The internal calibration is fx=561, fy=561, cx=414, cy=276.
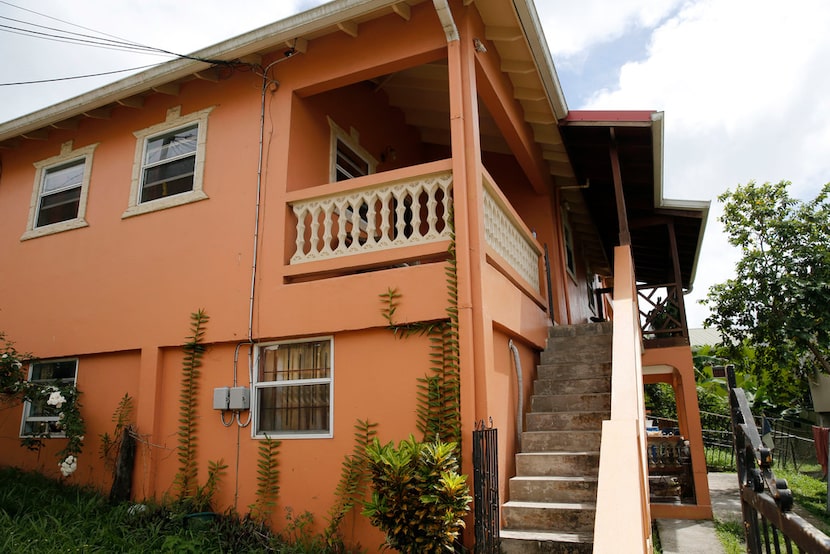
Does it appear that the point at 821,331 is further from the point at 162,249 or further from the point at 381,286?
the point at 162,249

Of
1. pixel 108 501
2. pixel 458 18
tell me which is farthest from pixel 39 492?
pixel 458 18

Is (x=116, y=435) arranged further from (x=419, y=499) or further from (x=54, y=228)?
(x=419, y=499)

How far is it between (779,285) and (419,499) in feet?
30.9

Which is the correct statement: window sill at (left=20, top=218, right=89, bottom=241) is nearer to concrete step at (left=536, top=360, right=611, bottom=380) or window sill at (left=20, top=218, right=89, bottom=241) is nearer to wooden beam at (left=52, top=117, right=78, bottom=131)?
wooden beam at (left=52, top=117, right=78, bottom=131)

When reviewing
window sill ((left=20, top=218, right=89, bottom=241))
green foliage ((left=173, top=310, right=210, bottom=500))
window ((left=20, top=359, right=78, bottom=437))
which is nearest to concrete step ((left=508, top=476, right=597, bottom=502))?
green foliage ((left=173, top=310, right=210, bottom=500))

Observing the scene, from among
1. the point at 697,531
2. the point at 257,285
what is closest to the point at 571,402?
the point at 697,531

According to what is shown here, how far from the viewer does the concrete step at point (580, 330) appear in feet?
25.8

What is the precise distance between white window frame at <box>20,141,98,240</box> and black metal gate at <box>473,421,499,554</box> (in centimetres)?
695

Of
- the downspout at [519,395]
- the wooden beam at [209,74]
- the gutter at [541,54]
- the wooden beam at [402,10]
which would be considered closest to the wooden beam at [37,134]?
the wooden beam at [209,74]

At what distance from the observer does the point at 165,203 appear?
7727mm

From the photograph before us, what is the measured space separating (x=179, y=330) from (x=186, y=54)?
3.58 meters

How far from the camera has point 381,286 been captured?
5980 millimetres

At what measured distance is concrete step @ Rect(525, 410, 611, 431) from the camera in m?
6.04

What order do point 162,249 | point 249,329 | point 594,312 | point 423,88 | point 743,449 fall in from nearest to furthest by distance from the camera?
point 743,449 → point 249,329 → point 162,249 → point 423,88 → point 594,312
